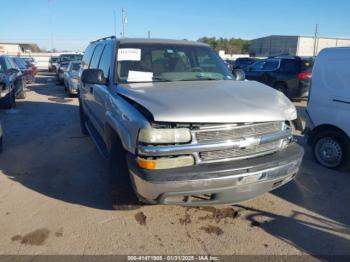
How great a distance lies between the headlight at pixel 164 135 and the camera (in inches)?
121

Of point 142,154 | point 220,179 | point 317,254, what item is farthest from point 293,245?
point 142,154

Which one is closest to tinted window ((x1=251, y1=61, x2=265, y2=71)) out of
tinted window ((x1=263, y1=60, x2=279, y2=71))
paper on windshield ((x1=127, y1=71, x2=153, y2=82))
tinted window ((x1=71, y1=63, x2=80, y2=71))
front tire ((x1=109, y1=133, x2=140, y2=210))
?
tinted window ((x1=263, y1=60, x2=279, y2=71))

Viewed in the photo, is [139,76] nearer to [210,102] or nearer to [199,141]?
[210,102]

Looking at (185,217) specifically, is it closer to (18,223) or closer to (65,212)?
(65,212)

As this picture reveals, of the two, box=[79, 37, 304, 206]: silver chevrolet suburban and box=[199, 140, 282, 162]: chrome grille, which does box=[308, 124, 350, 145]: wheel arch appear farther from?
box=[199, 140, 282, 162]: chrome grille

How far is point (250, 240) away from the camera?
3416 millimetres

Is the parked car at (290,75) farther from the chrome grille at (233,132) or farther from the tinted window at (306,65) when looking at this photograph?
the chrome grille at (233,132)

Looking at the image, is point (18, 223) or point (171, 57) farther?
point (171, 57)

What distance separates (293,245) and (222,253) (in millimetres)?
724

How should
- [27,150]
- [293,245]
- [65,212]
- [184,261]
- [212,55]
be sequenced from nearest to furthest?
1. [184,261]
2. [293,245]
3. [65,212]
4. [212,55]
5. [27,150]

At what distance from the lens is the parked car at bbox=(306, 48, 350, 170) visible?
5.18 meters

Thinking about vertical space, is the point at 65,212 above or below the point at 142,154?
below

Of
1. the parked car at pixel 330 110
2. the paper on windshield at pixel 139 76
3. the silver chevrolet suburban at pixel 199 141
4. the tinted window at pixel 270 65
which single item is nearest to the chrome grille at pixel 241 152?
the silver chevrolet suburban at pixel 199 141

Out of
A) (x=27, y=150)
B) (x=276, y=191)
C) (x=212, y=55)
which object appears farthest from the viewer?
(x=27, y=150)
